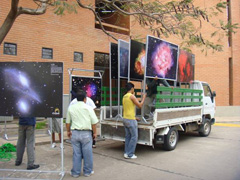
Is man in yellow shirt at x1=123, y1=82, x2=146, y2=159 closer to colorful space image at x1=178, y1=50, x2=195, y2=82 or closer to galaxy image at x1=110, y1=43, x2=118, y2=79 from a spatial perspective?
galaxy image at x1=110, y1=43, x2=118, y2=79

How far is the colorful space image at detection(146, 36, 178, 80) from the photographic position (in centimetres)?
667

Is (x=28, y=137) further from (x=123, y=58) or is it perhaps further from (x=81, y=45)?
(x=81, y=45)

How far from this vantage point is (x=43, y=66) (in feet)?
16.1

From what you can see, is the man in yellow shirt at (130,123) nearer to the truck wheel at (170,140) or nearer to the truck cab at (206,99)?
the truck wheel at (170,140)

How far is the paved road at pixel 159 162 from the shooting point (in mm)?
4941

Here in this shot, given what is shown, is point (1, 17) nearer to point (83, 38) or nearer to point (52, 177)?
point (83, 38)

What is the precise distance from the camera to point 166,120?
263 inches

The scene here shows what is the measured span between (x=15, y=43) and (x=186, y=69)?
7956 millimetres

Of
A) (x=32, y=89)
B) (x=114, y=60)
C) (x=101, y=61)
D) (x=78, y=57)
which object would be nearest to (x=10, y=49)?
(x=78, y=57)

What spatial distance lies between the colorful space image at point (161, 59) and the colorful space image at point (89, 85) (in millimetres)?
2622

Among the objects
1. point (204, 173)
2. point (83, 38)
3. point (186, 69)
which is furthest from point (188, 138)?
point (83, 38)

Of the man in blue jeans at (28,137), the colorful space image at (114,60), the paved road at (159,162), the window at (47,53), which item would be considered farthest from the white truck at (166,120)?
the window at (47,53)

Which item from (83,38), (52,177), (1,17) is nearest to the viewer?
(52,177)

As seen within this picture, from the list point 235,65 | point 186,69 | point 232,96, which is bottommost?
point 232,96
